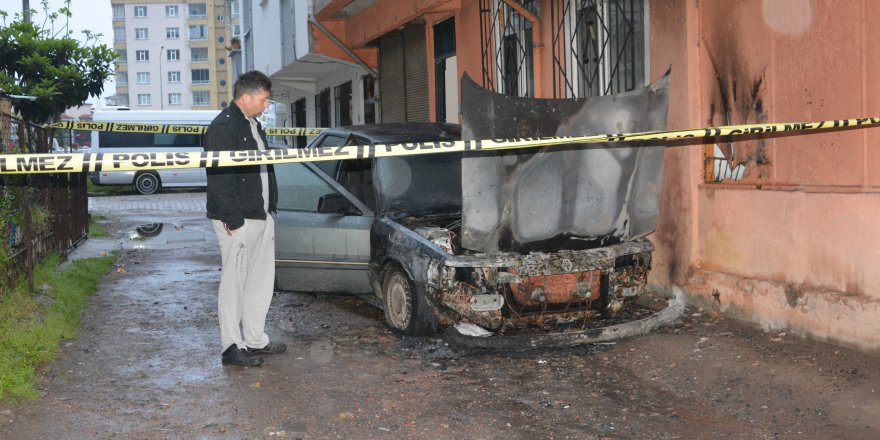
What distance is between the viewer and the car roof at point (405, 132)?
7.43m

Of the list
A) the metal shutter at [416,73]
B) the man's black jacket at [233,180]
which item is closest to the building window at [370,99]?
the metal shutter at [416,73]

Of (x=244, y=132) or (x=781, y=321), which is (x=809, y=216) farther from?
(x=244, y=132)

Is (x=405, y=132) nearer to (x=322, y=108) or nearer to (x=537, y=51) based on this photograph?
(x=537, y=51)

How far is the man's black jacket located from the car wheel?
21896 millimetres

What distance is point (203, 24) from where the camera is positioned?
104750 millimetres

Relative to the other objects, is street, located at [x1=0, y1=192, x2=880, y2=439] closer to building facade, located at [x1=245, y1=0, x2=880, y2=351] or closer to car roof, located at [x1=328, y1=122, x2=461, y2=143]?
building facade, located at [x1=245, y1=0, x2=880, y2=351]

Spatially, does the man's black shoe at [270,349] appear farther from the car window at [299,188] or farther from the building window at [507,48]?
the building window at [507,48]

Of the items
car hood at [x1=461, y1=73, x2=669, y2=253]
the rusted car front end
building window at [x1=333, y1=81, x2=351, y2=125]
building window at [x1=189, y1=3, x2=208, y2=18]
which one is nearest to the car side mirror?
the rusted car front end

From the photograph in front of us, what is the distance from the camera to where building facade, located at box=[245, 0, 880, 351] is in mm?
5777

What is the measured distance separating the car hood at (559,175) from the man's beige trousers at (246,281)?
1.32 meters

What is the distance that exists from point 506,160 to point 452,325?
1.15m

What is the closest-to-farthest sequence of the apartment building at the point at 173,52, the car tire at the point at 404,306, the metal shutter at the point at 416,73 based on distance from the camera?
the car tire at the point at 404,306 < the metal shutter at the point at 416,73 < the apartment building at the point at 173,52

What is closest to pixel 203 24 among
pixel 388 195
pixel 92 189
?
pixel 92 189

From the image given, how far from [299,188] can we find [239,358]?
2.01 meters
